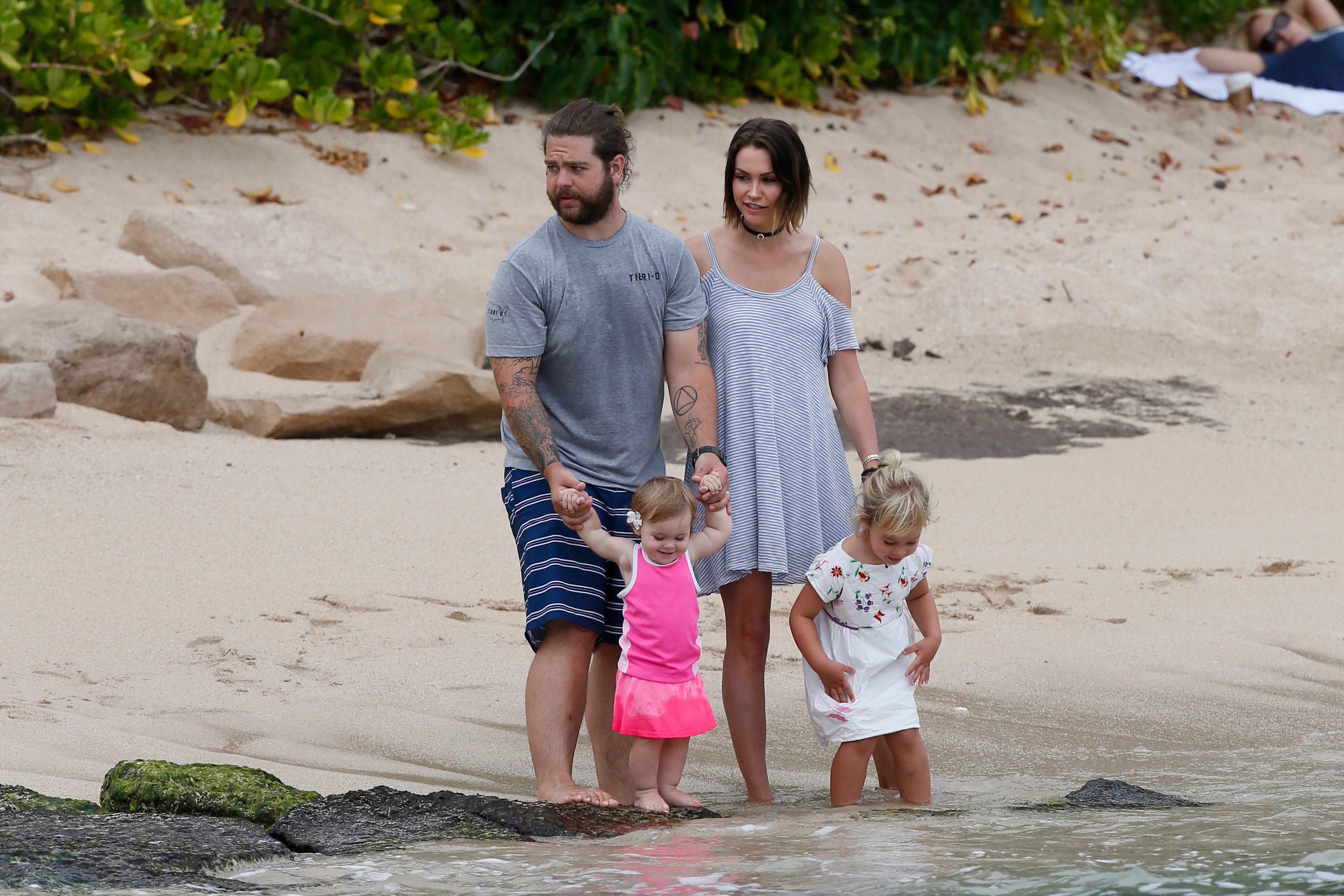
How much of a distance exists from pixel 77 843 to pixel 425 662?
67.6 inches

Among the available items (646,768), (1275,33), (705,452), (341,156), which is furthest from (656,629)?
(1275,33)

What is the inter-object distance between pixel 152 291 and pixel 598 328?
516cm

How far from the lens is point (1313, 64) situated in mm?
14148

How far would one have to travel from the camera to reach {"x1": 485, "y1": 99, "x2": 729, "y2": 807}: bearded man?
3.19 metres

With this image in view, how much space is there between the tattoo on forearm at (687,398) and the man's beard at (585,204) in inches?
16.7

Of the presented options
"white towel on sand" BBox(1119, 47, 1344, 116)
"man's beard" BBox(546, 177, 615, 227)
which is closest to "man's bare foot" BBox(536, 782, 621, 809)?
"man's beard" BBox(546, 177, 615, 227)

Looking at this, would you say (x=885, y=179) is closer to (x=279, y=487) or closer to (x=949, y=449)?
(x=949, y=449)

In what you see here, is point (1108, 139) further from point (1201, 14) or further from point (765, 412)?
point (765, 412)

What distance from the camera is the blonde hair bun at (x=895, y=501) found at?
3.21 meters

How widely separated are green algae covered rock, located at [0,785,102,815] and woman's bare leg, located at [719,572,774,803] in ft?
4.60

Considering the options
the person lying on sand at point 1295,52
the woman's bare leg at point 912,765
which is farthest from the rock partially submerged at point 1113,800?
the person lying on sand at point 1295,52

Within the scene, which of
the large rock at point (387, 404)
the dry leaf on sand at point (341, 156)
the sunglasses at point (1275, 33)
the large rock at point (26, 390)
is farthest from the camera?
the sunglasses at point (1275, 33)

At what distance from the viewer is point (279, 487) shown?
562 cm

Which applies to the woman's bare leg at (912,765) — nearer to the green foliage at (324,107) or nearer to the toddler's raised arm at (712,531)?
the toddler's raised arm at (712,531)
